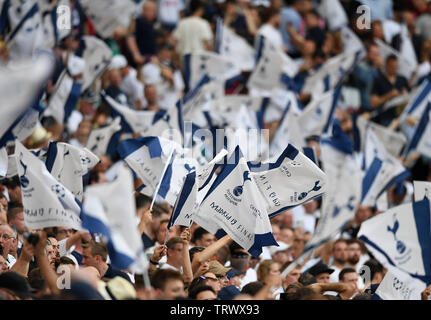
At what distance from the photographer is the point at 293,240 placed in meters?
11.2

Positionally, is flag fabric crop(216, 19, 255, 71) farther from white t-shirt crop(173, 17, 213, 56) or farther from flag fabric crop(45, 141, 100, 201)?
flag fabric crop(45, 141, 100, 201)

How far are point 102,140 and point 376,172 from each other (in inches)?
127

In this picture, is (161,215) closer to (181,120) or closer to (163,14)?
(181,120)

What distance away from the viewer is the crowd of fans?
724cm

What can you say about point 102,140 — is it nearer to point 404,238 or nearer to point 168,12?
point 404,238

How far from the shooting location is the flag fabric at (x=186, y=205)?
8234mm

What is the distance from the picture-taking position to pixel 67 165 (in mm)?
9430

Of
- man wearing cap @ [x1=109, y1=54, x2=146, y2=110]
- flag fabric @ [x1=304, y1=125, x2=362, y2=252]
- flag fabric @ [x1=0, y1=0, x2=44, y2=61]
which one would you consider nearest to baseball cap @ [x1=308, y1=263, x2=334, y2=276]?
flag fabric @ [x1=304, y1=125, x2=362, y2=252]

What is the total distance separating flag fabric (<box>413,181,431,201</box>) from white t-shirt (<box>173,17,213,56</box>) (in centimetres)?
860

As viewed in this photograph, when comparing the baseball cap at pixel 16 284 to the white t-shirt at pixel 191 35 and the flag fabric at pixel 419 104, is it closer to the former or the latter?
the flag fabric at pixel 419 104

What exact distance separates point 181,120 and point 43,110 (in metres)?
1.75

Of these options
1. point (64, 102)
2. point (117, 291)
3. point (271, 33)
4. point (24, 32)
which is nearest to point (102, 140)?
point (64, 102)
